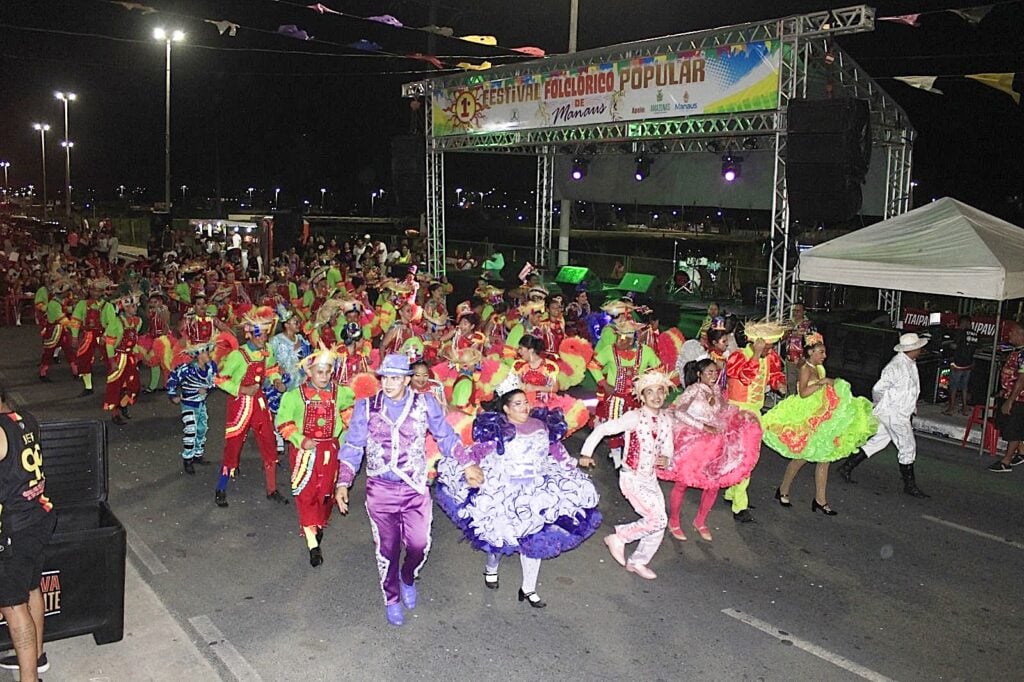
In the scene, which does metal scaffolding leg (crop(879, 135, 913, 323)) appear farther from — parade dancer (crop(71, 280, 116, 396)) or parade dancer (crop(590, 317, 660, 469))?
parade dancer (crop(71, 280, 116, 396))

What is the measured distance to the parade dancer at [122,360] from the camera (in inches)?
448

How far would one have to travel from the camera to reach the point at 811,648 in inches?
223

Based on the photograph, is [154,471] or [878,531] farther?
[154,471]

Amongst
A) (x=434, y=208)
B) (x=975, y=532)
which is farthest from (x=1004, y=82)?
(x=434, y=208)

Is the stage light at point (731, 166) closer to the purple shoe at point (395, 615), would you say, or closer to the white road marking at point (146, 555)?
the white road marking at point (146, 555)

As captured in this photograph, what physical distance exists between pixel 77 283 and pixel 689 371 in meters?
11.2

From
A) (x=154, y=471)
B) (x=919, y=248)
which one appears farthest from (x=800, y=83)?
(x=154, y=471)

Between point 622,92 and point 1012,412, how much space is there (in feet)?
27.1

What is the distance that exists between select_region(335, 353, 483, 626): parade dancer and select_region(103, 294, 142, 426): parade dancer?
22.4 feet

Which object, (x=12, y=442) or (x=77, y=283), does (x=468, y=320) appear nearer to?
(x=12, y=442)

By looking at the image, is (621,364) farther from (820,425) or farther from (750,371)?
(820,425)

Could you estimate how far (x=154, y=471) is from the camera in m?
9.30

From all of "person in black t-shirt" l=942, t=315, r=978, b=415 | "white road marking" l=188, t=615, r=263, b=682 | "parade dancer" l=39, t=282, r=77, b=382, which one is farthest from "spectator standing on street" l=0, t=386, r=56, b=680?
"person in black t-shirt" l=942, t=315, r=978, b=415

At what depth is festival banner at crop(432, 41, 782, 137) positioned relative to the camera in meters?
13.2
